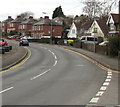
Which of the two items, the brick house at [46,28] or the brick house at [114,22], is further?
the brick house at [46,28]

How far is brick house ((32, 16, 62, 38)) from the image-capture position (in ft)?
334

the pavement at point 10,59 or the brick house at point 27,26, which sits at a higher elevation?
the brick house at point 27,26

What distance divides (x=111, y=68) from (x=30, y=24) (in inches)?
3803

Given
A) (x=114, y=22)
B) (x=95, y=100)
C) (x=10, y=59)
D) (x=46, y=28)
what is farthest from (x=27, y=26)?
(x=95, y=100)

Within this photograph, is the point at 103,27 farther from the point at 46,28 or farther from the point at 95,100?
the point at 95,100

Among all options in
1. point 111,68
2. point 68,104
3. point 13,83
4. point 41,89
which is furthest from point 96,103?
point 111,68

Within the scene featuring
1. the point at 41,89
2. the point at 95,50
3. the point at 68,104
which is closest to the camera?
the point at 68,104

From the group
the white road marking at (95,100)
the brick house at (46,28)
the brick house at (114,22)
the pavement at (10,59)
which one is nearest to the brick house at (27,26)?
the brick house at (46,28)

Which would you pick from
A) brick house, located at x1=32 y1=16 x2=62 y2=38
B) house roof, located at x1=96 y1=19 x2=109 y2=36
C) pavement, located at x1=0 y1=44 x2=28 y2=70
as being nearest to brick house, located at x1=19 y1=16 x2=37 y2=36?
brick house, located at x1=32 y1=16 x2=62 y2=38

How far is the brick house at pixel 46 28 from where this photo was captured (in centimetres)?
10194

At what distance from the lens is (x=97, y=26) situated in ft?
260

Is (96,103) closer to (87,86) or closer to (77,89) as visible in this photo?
(77,89)

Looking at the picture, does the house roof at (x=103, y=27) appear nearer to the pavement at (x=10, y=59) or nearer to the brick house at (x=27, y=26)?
the brick house at (x=27, y=26)

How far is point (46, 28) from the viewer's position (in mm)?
102125
